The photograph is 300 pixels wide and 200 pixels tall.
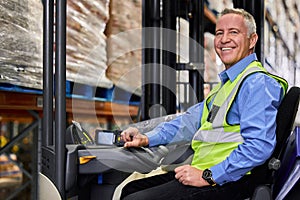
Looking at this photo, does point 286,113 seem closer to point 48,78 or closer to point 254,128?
point 254,128

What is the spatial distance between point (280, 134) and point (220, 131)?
25cm

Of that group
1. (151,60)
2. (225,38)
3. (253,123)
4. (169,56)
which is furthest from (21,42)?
(253,123)

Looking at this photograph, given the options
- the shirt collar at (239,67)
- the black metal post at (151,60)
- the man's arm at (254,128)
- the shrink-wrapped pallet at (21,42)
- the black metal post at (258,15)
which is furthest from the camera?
the black metal post at (151,60)

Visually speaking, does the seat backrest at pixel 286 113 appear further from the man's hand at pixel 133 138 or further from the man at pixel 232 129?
the man's hand at pixel 133 138

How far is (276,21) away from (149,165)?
1.85 m

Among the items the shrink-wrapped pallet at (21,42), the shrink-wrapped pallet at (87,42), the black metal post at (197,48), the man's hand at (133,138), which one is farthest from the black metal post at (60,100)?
the black metal post at (197,48)

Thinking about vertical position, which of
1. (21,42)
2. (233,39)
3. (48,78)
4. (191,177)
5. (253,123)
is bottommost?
(191,177)

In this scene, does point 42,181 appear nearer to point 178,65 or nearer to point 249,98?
point 249,98

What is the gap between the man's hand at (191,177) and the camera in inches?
78.0

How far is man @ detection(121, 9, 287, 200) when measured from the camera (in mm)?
1898

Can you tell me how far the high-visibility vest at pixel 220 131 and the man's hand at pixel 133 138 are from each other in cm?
30

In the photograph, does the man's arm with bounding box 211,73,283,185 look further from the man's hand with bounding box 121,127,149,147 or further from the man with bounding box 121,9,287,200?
the man's hand with bounding box 121,127,149,147

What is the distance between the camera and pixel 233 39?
6.95ft

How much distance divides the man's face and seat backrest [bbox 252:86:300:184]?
0.92 feet
